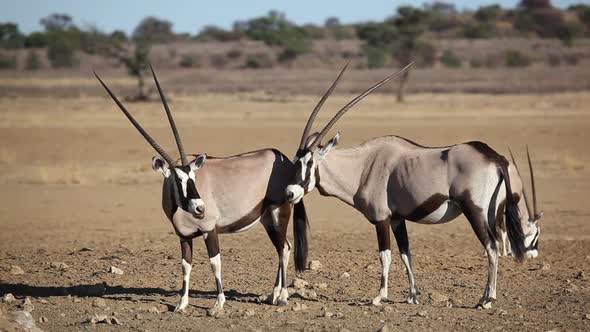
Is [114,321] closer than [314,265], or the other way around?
[114,321]

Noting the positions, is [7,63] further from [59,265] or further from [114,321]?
[114,321]

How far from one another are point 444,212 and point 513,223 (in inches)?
28.0

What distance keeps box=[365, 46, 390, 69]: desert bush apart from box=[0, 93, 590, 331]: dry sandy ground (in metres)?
30.8

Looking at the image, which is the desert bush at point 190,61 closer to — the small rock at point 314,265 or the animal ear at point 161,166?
the small rock at point 314,265

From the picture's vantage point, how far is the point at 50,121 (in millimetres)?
30531

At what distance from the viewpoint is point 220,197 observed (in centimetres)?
874

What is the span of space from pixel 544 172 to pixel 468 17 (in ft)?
324

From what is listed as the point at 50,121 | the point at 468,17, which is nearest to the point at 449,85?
the point at 50,121

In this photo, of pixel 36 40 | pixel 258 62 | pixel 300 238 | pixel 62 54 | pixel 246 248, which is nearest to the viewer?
pixel 300 238

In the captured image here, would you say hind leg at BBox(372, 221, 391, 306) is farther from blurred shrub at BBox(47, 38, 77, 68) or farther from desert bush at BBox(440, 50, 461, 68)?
blurred shrub at BBox(47, 38, 77, 68)

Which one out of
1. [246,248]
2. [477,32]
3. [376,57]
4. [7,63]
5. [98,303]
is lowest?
[7,63]

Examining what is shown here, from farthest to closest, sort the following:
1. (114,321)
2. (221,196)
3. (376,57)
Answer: (376,57) < (221,196) < (114,321)

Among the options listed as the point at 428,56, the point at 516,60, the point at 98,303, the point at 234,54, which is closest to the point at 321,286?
the point at 98,303

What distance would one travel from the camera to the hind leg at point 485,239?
28.1ft
